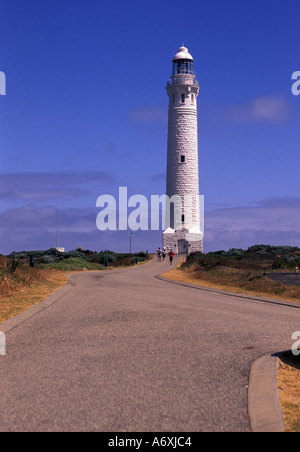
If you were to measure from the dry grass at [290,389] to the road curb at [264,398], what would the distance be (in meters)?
0.09

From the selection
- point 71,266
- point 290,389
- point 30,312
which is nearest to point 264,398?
point 290,389

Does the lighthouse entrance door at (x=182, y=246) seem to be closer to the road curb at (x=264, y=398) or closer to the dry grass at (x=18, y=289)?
the dry grass at (x=18, y=289)

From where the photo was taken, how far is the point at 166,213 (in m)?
68.2

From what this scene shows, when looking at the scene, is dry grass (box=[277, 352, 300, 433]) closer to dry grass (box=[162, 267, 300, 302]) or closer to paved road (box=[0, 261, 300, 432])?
paved road (box=[0, 261, 300, 432])

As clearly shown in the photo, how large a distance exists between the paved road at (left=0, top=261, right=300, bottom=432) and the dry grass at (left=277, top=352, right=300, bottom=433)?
43 centimetres

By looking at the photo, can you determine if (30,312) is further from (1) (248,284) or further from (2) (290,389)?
(1) (248,284)

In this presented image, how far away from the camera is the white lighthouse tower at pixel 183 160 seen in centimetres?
6581

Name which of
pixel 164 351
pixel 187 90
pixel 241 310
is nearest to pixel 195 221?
pixel 187 90

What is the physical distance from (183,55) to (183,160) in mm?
13141

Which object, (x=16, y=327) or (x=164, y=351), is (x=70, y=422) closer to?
(x=164, y=351)

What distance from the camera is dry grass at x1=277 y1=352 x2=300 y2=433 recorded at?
5686 mm

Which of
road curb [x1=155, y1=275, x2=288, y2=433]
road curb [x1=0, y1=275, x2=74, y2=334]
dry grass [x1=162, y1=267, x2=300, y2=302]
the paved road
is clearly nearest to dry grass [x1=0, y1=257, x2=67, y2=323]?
road curb [x1=0, y1=275, x2=74, y2=334]

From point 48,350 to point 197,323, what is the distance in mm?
3927

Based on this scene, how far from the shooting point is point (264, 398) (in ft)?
20.9
